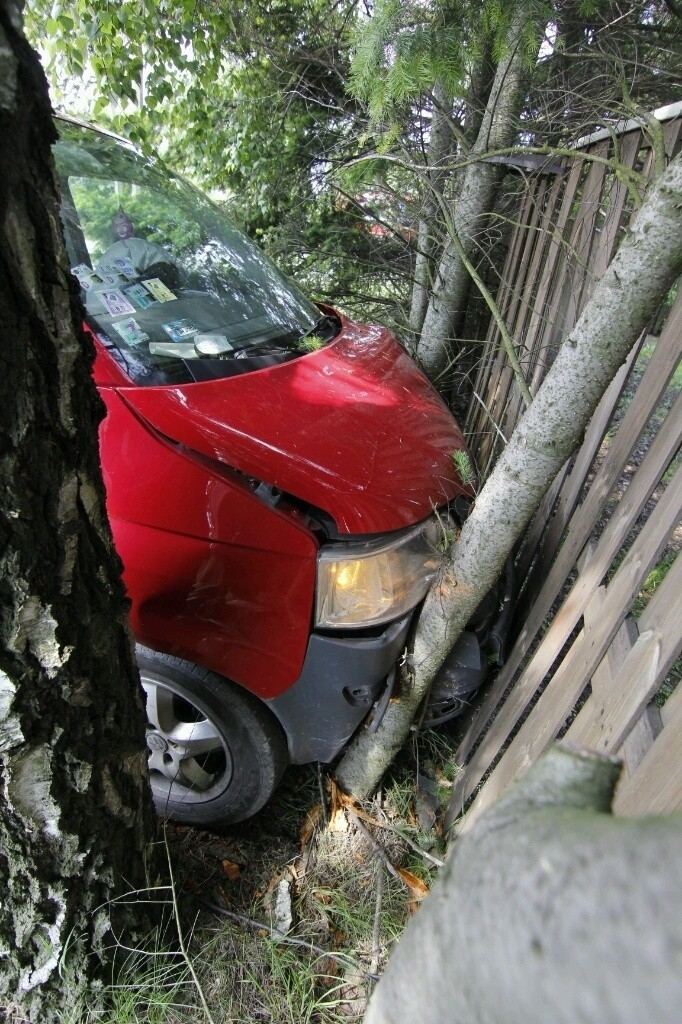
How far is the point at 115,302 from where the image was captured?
2.05m

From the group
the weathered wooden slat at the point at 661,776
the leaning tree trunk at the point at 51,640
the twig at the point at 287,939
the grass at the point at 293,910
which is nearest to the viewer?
the leaning tree trunk at the point at 51,640

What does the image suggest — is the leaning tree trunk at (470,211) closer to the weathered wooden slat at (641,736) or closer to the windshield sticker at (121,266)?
the windshield sticker at (121,266)

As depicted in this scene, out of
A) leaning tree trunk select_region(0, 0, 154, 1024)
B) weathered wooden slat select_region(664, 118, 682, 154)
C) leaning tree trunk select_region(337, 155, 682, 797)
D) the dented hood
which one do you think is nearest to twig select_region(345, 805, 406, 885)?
leaning tree trunk select_region(337, 155, 682, 797)

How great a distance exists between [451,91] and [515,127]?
1283 mm

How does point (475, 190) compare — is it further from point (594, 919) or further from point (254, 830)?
point (594, 919)

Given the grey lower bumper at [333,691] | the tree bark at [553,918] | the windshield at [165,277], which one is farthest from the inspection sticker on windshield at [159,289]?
the tree bark at [553,918]

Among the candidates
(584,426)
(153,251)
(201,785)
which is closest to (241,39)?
(153,251)

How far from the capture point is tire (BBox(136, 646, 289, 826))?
6.09ft

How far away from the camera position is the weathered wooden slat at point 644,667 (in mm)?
1196

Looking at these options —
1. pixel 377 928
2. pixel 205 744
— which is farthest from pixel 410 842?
pixel 205 744

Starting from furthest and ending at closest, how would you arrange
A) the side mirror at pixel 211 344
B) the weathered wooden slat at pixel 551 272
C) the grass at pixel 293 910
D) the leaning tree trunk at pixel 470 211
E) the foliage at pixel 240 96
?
the leaning tree trunk at pixel 470 211
the foliage at pixel 240 96
the weathered wooden slat at pixel 551 272
the side mirror at pixel 211 344
the grass at pixel 293 910

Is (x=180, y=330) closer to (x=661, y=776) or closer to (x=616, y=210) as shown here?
(x=616, y=210)

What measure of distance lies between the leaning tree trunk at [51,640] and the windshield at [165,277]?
0.77 m

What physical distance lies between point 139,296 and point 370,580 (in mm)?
1233
